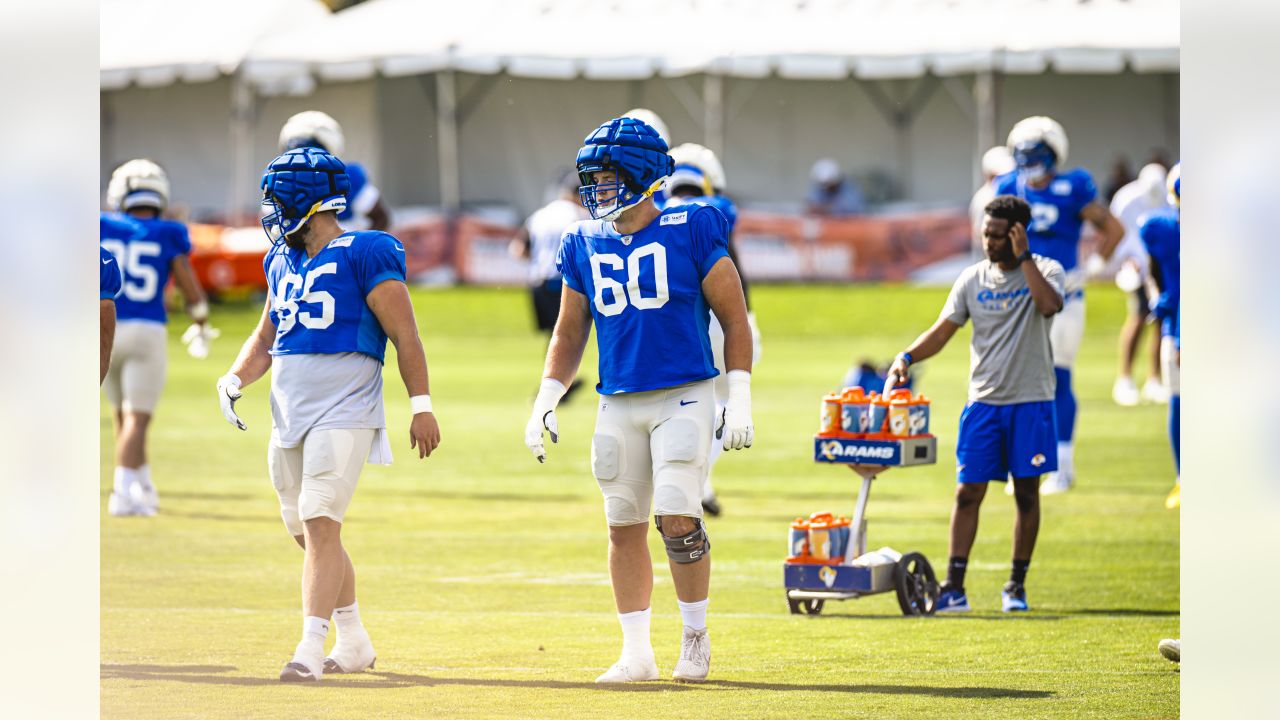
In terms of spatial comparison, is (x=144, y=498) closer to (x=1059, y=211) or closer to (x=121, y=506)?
(x=121, y=506)

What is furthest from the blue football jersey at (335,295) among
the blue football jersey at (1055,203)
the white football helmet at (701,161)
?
the blue football jersey at (1055,203)

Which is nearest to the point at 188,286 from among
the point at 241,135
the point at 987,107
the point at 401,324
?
the point at 401,324

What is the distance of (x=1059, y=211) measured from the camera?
11625 mm

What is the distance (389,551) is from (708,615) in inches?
101

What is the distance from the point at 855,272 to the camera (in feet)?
102

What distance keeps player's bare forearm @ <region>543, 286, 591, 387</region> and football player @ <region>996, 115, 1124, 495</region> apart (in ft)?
15.8

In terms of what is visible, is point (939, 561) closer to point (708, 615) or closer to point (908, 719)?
point (708, 615)

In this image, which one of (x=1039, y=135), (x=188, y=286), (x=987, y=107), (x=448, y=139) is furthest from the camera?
(x=448, y=139)

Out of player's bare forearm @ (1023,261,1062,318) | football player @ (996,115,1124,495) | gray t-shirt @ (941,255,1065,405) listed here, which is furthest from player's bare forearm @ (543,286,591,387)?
football player @ (996,115,1124,495)

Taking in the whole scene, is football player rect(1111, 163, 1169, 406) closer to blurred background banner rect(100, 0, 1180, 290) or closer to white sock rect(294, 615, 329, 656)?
white sock rect(294, 615, 329, 656)

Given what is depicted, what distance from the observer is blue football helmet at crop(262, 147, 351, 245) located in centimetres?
676

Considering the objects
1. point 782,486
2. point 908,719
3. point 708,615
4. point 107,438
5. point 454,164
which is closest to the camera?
point 908,719

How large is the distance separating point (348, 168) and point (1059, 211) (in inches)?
173

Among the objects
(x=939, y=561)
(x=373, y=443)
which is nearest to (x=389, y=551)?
(x=939, y=561)
